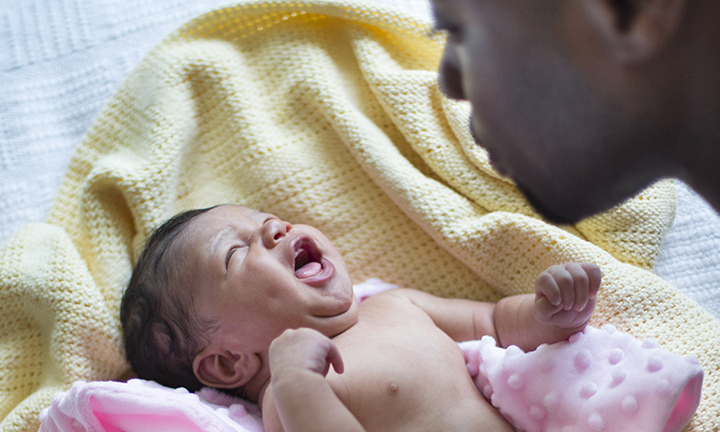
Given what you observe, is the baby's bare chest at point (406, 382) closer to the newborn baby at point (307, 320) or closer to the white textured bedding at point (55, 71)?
the newborn baby at point (307, 320)

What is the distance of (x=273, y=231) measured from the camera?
941mm

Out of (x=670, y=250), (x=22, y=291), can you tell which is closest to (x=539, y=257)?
(x=670, y=250)

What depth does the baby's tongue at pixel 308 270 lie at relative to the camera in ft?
3.07

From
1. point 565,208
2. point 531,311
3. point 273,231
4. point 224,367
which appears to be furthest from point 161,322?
point 565,208

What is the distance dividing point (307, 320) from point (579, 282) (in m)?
0.38

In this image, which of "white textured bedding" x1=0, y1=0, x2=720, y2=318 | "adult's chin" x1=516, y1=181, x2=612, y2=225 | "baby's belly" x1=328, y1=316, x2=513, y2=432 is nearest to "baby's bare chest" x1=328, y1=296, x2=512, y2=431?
"baby's belly" x1=328, y1=316, x2=513, y2=432

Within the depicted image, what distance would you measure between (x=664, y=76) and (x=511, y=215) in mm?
759

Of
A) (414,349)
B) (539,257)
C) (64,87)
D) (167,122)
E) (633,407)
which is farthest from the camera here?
(64,87)

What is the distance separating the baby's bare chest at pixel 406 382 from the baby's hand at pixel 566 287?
0.59 ft

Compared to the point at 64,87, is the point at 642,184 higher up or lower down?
higher up

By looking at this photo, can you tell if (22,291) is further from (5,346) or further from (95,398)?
(95,398)

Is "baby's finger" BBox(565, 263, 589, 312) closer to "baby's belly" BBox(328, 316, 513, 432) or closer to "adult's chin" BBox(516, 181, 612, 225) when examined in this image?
"baby's belly" BBox(328, 316, 513, 432)

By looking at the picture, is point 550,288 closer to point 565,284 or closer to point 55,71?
point 565,284

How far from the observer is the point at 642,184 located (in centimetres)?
36
